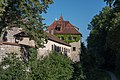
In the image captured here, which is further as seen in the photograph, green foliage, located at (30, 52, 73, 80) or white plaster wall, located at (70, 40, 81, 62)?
white plaster wall, located at (70, 40, 81, 62)

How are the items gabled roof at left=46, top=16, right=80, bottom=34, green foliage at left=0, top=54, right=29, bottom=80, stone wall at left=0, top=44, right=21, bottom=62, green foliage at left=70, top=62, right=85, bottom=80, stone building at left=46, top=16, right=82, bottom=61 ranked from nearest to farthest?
1. green foliage at left=0, top=54, right=29, bottom=80
2. stone wall at left=0, top=44, right=21, bottom=62
3. green foliage at left=70, top=62, right=85, bottom=80
4. stone building at left=46, top=16, right=82, bottom=61
5. gabled roof at left=46, top=16, right=80, bottom=34

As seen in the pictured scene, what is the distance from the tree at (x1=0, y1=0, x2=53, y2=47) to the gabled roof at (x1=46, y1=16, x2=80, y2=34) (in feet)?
107

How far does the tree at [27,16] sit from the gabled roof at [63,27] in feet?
107

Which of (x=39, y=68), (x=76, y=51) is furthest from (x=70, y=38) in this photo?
(x=39, y=68)

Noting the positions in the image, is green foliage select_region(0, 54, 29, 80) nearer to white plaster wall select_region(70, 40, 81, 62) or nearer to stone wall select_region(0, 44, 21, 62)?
stone wall select_region(0, 44, 21, 62)

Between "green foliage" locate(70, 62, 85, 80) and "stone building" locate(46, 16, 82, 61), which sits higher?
"stone building" locate(46, 16, 82, 61)

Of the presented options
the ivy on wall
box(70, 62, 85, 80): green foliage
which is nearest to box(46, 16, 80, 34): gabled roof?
the ivy on wall

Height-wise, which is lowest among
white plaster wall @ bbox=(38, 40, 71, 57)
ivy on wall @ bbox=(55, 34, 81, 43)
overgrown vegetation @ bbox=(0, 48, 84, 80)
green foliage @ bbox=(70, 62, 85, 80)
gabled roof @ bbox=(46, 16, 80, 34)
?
green foliage @ bbox=(70, 62, 85, 80)

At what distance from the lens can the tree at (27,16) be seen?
25500 millimetres

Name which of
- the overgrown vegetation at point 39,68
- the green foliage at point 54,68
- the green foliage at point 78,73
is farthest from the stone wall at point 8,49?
the green foliage at point 78,73

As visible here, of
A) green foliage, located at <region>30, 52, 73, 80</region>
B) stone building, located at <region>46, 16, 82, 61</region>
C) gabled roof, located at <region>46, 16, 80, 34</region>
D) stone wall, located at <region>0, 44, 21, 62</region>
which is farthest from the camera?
gabled roof, located at <region>46, 16, 80, 34</region>

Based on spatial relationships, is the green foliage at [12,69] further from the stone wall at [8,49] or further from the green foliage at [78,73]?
the green foliage at [78,73]

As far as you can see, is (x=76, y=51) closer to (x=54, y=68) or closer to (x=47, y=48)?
(x=47, y=48)

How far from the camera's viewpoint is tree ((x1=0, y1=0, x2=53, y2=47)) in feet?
83.7
